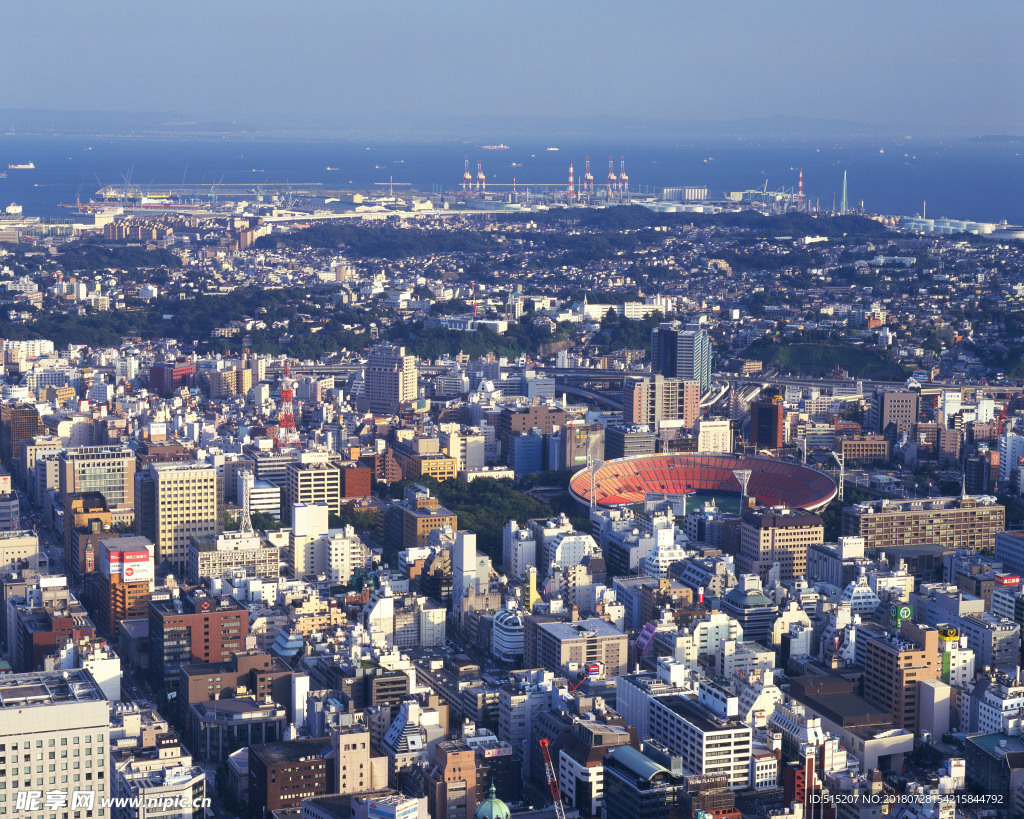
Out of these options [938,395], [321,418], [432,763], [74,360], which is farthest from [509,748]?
[74,360]

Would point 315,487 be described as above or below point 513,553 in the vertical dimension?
above

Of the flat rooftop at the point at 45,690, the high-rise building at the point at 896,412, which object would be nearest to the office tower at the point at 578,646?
the flat rooftop at the point at 45,690

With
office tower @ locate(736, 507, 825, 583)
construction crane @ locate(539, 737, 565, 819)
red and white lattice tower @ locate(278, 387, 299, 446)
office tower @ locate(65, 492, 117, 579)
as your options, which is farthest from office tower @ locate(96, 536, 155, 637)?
red and white lattice tower @ locate(278, 387, 299, 446)

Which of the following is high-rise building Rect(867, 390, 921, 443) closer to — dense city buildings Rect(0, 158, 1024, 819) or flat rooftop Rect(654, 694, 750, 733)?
dense city buildings Rect(0, 158, 1024, 819)

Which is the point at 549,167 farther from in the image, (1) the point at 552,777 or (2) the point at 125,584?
(1) the point at 552,777

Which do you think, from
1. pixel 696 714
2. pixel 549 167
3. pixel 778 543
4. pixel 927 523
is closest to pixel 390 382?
pixel 927 523
